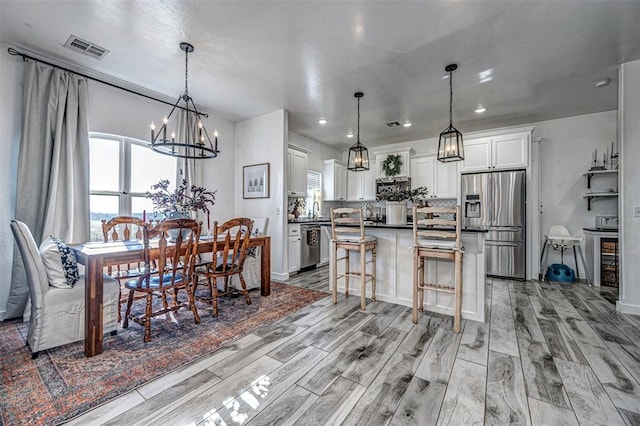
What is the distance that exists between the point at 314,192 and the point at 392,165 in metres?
1.94

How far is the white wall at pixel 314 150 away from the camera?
595cm

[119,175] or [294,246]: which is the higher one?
[119,175]

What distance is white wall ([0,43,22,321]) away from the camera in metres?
2.82

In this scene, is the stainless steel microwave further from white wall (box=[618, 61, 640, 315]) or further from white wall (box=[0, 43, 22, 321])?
white wall (box=[0, 43, 22, 321])

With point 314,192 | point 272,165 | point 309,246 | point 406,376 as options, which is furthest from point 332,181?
point 406,376

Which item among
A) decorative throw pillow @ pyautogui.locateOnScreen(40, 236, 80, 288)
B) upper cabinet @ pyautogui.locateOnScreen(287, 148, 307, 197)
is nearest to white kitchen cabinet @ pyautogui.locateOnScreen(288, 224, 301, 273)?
upper cabinet @ pyautogui.locateOnScreen(287, 148, 307, 197)

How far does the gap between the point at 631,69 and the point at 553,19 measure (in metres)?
1.66

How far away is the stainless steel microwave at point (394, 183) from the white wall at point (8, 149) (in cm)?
583

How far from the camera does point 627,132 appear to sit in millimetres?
3113

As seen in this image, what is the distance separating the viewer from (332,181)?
6582 millimetres

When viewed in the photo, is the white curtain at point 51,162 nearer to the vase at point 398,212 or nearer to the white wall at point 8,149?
the white wall at point 8,149

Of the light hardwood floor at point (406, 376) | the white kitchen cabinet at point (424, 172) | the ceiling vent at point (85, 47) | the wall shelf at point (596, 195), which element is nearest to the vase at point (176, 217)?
the light hardwood floor at point (406, 376)

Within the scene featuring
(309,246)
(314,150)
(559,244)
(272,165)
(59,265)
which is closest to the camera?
(59,265)

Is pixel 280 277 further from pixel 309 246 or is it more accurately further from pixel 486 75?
pixel 486 75
